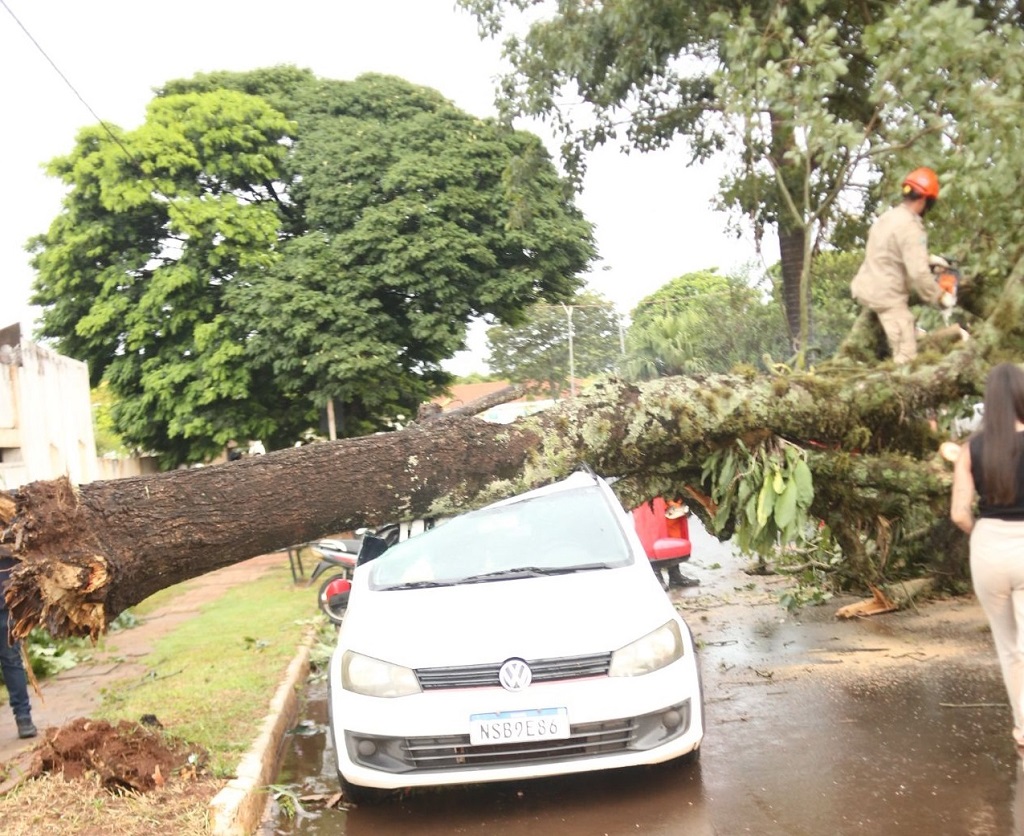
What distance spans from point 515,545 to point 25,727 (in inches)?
139

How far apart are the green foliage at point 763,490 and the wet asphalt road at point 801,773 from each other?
1013mm

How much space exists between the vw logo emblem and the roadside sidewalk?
8.46ft

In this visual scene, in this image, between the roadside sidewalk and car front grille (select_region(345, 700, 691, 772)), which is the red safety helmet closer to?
car front grille (select_region(345, 700, 691, 772))

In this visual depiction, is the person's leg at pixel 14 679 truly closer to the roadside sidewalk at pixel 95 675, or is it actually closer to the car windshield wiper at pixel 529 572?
the roadside sidewalk at pixel 95 675

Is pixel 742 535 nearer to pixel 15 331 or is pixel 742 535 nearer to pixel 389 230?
pixel 15 331

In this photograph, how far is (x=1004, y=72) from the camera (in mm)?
7949

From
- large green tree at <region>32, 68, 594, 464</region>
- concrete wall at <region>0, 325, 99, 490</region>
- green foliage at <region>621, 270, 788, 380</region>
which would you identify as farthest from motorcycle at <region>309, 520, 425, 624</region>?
green foliage at <region>621, 270, 788, 380</region>

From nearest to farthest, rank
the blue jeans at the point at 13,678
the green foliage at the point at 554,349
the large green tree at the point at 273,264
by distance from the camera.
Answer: the blue jeans at the point at 13,678 < the large green tree at the point at 273,264 < the green foliage at the point at 554,349

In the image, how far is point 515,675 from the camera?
15.9 ft

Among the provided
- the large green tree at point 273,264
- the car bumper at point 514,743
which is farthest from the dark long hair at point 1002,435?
the large green tree at point 273,264

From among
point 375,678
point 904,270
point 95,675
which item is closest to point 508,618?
→ point 375,678

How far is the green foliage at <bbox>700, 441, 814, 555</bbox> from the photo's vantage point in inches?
268

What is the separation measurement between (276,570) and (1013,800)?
15.3 meters

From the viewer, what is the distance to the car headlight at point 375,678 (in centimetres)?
490
